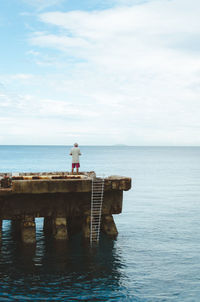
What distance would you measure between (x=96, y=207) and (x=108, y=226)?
1.87 m

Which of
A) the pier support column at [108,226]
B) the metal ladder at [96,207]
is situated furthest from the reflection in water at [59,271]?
the metal ladder at [96,207]

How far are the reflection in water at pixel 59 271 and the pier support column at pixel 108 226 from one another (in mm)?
480

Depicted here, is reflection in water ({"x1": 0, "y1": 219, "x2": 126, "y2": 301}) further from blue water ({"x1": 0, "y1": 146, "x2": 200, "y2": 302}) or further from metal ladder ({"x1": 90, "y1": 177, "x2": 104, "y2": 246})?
metal ladder ({"x1": 90, "y1": 177, "x2": 104, "y2": 246})

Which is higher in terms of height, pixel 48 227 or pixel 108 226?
pixel 108 226

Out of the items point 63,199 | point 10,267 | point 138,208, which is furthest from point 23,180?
point 138,208

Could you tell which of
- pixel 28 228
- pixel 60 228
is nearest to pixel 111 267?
pixel 60 228

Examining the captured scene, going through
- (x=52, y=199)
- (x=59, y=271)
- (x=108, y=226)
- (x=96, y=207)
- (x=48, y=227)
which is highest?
(x=52, y=199)

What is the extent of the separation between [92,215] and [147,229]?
705 cm

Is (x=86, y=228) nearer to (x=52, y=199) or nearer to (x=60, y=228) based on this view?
(x=60, y=228)

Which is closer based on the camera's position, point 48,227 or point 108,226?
point 108,226

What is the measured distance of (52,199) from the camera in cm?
2077

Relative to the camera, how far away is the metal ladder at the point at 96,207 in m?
20.7

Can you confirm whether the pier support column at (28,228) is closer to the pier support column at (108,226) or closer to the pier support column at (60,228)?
the pier support column at (60,228)

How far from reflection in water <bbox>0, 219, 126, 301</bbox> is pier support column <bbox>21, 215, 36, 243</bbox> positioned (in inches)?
17.3
